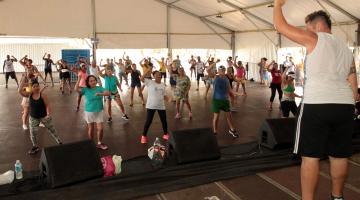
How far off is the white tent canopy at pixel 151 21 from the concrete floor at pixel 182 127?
4.80 m

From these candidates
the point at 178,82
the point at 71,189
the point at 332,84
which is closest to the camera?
the point at 332,84

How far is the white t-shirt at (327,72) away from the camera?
2.53 metres

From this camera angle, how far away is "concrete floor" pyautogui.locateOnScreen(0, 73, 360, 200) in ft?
14.7

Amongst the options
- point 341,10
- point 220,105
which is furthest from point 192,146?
point 341,10

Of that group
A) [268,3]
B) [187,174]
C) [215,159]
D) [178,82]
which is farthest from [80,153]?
[268,3]

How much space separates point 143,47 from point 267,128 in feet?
53.4

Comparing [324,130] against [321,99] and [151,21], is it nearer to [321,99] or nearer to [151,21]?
[321,99]

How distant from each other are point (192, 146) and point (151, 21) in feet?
56.8

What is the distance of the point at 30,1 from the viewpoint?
19.0m

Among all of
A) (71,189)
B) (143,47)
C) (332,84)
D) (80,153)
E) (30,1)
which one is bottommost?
(71,189)

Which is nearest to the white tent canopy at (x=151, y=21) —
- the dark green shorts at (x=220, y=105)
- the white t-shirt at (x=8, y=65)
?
the white t-shirt at (x=8, y=65)

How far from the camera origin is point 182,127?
9023 mm

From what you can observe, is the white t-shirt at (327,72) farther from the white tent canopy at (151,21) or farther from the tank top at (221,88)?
the white tent canopy at (151,21)

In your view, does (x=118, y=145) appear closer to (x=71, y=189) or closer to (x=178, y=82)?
(x=71, y=189)
